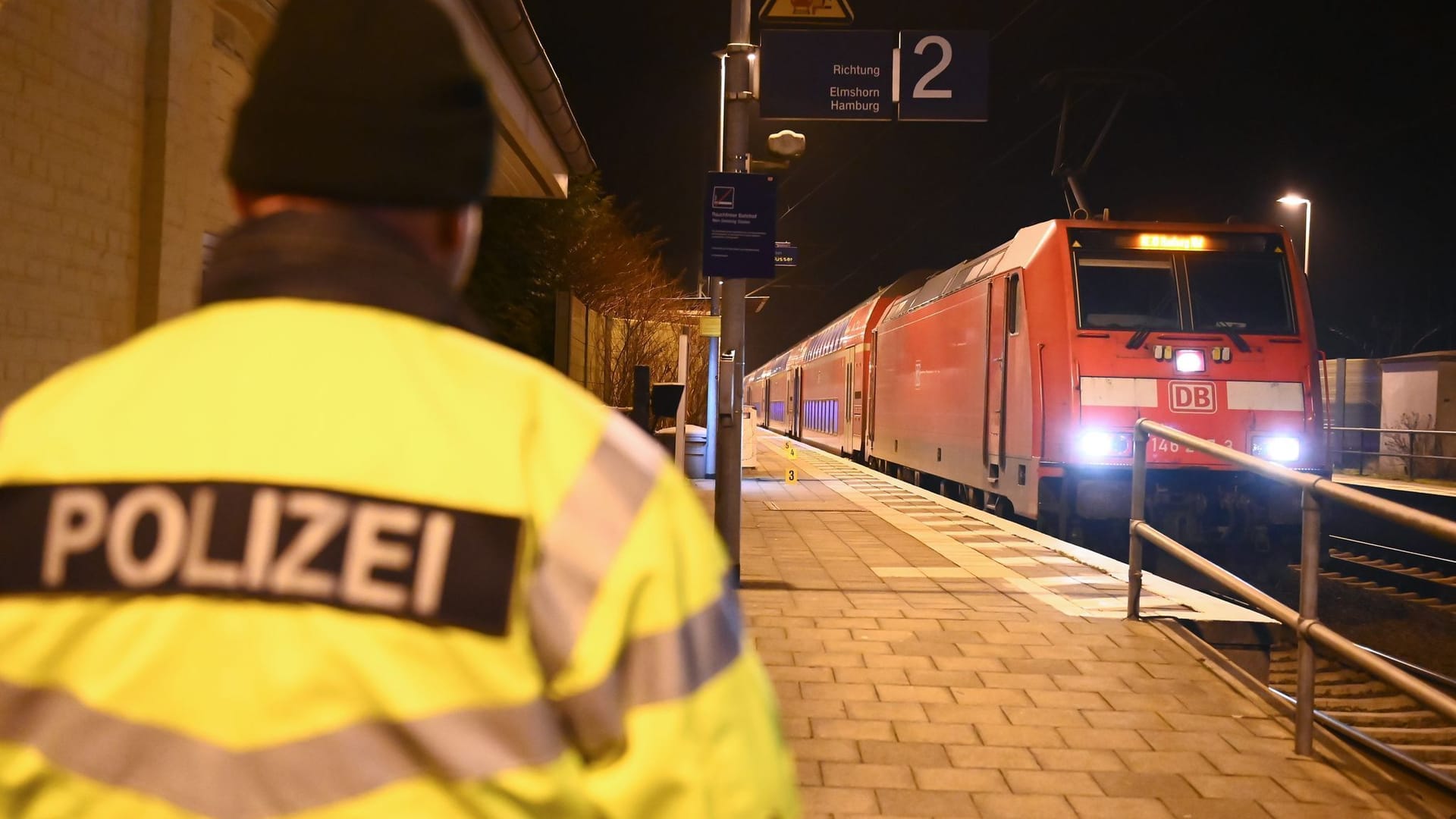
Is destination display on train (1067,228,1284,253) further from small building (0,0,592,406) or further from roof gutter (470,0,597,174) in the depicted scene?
small building (0,0,592,406)

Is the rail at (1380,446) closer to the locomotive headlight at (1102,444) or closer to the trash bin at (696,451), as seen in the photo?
the trash bin at (696,451)

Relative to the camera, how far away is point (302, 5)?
1.12 m

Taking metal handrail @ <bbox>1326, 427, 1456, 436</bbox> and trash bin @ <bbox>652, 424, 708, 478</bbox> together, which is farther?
trash bin @ <bbox>652, 424, 708, 478</bbox>

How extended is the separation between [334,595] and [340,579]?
0.01 metres

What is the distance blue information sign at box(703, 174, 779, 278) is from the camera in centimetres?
788

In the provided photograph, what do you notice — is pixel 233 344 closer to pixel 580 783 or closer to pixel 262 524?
pixel 262 524

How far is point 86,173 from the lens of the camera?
5.52m

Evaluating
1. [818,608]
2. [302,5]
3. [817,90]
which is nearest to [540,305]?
[817,90]

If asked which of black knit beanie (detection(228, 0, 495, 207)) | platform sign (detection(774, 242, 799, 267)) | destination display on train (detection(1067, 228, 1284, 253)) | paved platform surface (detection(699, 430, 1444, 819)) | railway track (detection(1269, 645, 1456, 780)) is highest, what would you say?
platform sign (detection(774, 242, 799, 267))

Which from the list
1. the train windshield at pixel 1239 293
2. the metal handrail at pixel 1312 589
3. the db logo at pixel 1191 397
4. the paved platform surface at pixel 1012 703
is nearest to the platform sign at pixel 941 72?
the train windshield at pixel 1239 293

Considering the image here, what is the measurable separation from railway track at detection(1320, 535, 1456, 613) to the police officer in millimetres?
11580

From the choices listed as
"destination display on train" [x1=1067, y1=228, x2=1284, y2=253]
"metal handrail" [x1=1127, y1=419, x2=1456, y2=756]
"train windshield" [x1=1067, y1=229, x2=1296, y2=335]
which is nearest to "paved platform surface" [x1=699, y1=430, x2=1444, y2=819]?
"metal handrail" [x1=1127, y1=419, x2=1456, y2=756]

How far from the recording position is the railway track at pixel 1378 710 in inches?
247

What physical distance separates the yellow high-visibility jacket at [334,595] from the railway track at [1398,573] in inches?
456
